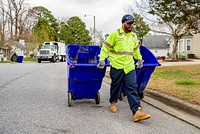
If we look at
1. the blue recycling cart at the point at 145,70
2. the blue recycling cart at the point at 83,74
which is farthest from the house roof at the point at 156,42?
the blue recycling cart at the point at 83,74

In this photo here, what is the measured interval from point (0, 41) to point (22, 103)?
130ft

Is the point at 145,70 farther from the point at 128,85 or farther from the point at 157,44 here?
the point at 157,44

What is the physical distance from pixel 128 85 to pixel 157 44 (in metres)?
55.7

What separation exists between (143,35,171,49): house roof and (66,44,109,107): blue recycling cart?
53017 mm

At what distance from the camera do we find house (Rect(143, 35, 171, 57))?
2311 inches

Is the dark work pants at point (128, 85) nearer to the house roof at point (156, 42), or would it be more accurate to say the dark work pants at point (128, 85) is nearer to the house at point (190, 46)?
the house at point (190, 46)

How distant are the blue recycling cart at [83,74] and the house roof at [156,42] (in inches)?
2087

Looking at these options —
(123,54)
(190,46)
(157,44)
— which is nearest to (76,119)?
(123,54)

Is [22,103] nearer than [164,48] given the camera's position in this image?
Yes

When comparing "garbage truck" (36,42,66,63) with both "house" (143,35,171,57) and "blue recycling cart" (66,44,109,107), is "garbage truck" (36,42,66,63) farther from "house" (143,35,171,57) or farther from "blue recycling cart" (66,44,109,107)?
"blue recycling cart" (66,44,109,107)

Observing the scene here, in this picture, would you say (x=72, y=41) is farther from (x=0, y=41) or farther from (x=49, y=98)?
(x=49, y=98)

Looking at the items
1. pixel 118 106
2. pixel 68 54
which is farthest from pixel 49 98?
pixel 118 106

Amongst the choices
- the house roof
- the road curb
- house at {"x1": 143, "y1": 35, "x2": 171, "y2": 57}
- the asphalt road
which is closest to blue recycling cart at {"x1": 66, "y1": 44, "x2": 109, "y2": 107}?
the asphalt road

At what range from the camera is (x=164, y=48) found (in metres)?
58.9
